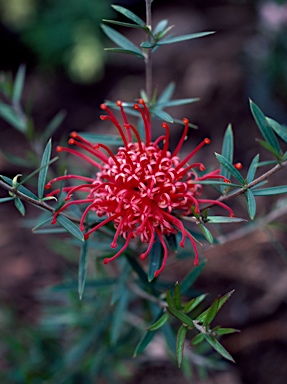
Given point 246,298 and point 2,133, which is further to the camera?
point 2,133

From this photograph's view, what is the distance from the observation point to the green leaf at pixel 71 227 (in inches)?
27.0

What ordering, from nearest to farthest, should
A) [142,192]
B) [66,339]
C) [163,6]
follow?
1. [142,192]
2. [66,339]
3. [163,6]

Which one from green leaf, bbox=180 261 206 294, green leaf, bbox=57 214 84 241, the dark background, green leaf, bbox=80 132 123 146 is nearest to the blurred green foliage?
the dark background

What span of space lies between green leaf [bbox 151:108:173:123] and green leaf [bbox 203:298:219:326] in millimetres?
268

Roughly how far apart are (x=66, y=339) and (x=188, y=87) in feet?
4.59

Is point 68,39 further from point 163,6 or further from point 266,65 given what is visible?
point 266,65

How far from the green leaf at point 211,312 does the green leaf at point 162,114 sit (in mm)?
268

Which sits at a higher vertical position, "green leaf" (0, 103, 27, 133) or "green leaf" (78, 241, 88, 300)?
"green leaf" (0, 103, 27, 133)

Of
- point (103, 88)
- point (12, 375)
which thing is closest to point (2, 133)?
point (103, 88)

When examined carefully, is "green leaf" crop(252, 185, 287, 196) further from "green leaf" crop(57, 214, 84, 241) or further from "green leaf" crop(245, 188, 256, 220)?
"green leaf" crop(57, 214, 84, 241)

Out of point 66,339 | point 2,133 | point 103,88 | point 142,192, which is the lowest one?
point 66,339

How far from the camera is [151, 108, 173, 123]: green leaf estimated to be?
75 cm

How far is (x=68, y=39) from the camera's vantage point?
2482 millimetres

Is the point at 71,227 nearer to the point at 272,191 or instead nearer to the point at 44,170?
the point at 44,170
